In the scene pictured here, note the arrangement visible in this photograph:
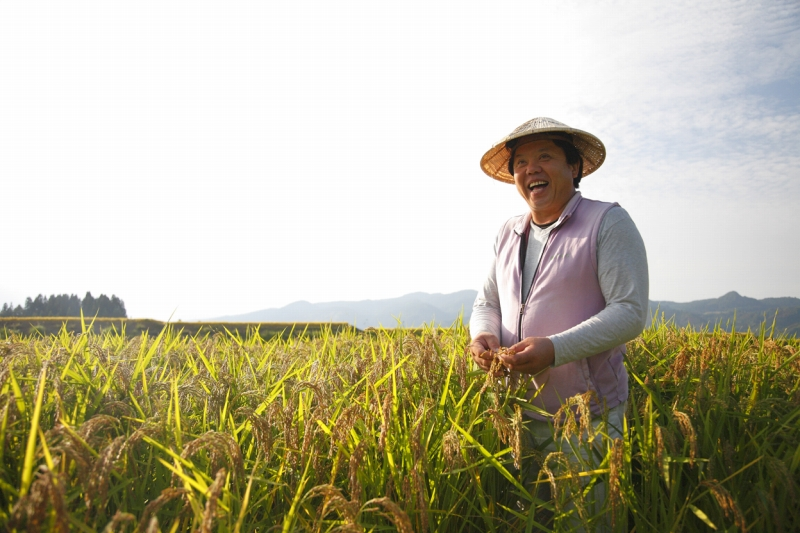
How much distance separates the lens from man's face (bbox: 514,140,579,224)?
281 centimetres

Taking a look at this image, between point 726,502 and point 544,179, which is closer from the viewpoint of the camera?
point 726,502

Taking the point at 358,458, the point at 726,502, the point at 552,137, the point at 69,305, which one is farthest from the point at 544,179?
the point at 69,305

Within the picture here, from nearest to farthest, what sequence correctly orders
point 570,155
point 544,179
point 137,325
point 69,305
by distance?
point 544,179 < point 570,155 < point 137,325 < point 69,305

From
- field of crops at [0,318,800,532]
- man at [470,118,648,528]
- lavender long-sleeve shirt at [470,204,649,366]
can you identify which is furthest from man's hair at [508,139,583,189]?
field of crops at [0,318,800,532]

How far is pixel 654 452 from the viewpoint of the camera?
1.93 metres

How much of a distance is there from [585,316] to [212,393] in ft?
6.54

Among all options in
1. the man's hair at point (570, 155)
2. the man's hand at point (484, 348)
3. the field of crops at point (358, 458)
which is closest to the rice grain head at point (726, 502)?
the field of crops at point (358, 458)

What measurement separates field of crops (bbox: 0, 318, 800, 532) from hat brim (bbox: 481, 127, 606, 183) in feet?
4.55

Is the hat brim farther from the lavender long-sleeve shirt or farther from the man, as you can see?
the lavender long-sleeve shirt

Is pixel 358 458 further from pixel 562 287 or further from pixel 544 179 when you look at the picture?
pixel 544 179

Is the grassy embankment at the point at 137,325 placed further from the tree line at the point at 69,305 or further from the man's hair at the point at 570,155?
the tree line at the point at 69,305

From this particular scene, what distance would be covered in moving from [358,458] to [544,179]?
1.96m

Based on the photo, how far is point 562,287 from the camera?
261 cm

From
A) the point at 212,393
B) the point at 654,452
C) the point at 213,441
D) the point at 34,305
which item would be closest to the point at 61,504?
the point at 213,441
